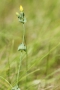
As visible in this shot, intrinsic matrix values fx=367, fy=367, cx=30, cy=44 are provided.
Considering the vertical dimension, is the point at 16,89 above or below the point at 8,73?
below

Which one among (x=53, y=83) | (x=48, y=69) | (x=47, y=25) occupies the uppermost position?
(x=47, y=25)

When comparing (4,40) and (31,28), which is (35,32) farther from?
(4,40)

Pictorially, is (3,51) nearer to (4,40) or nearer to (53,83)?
(4,40)

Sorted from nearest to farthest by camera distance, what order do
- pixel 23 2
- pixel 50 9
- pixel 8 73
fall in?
pixel 8 73
pixel 50 9
pixel 23 2

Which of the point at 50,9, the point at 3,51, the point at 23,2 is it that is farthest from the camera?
the point at 23,2

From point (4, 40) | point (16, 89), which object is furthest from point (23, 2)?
point (16, 89)

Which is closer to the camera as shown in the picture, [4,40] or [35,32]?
[4,40]

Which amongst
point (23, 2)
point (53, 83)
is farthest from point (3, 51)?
point (23, 2)
